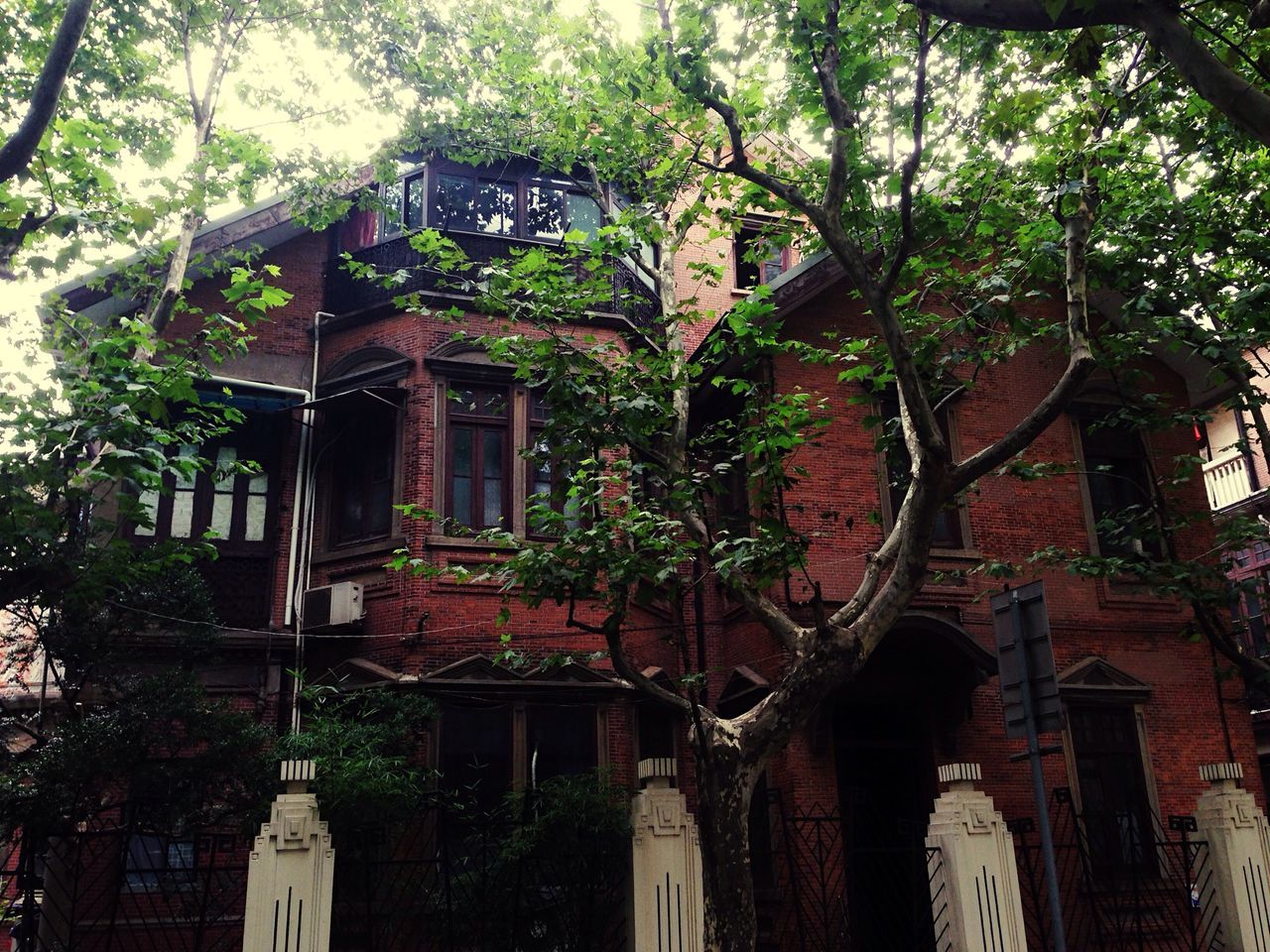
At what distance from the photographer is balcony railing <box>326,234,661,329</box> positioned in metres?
14.7

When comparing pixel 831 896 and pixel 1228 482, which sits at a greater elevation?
pixel 1228 482

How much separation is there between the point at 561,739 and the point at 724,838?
530 centimetres

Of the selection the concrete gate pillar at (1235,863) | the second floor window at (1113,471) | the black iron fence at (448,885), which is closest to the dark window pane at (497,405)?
the black iron fence at (448,885)

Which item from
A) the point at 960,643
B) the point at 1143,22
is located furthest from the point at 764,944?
the point at 1143,22

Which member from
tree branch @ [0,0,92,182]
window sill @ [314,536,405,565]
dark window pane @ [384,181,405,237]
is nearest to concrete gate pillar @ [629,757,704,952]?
window sill @ [314,536,405,565]

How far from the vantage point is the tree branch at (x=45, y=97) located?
288 inches

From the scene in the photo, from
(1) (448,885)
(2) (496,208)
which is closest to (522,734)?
(1) (448,885)

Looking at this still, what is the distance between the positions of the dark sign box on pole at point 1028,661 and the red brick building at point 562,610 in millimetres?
4471

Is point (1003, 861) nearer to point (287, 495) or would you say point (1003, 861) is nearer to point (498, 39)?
A: point (287, 495)

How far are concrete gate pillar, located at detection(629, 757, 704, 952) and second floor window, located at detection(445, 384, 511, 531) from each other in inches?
223

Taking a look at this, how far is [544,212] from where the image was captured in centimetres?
1559

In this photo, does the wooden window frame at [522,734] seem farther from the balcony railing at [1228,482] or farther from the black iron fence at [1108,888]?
the balcony railing at [1228,482]

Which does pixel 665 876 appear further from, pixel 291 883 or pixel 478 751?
pixel 478 751

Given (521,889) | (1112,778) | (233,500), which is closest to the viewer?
(521,889)
